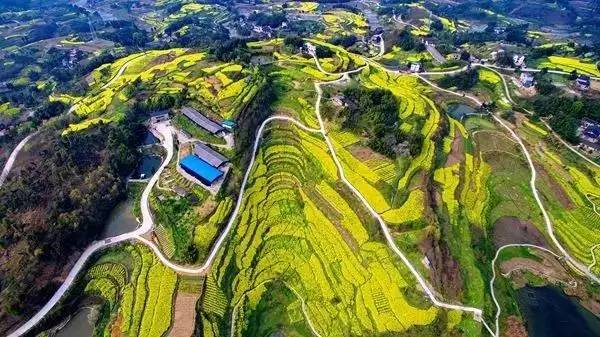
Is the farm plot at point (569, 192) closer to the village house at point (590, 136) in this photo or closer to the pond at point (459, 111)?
the village house at point (590, 136)

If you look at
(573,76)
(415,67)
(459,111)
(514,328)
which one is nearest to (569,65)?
(573,76)

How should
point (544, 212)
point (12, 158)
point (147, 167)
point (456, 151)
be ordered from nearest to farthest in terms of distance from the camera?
1. point (544, 212)
2. point (147, 167)
3. point (12, 158)
4. point (456, 151)

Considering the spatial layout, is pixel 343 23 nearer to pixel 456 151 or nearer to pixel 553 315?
pixel 456 151

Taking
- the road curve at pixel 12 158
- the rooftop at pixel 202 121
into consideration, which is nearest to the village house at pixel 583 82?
the rooftop at pixel 202 121

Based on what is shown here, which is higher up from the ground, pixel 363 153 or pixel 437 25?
pixel 363 153

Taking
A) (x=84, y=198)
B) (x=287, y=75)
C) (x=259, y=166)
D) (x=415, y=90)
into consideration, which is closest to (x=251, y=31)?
(x=287, y=75)

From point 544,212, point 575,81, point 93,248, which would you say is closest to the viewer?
point 93,248
